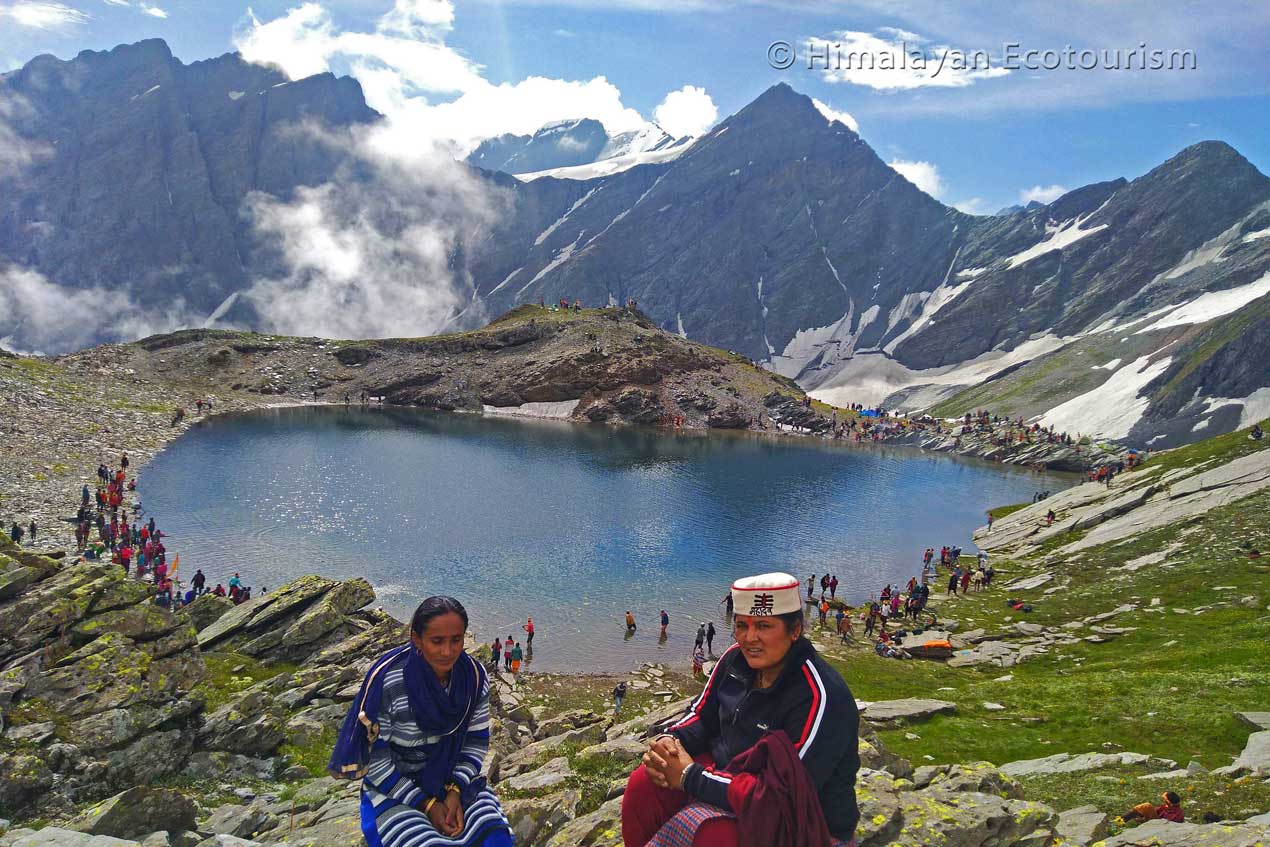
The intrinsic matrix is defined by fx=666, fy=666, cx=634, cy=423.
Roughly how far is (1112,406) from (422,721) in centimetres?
18546

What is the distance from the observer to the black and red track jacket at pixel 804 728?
5449 mm

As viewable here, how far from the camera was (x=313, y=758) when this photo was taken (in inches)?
626

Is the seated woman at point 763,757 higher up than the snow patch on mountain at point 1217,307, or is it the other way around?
the snow patch on mountain at point 1217,307

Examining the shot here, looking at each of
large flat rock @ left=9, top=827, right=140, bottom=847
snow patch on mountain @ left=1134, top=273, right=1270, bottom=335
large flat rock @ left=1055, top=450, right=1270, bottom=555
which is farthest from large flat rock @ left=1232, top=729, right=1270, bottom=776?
snow patch on mountain @ left=1134, top=273, right=1270, bottom=335

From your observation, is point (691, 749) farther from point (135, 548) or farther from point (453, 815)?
point (135, 548)

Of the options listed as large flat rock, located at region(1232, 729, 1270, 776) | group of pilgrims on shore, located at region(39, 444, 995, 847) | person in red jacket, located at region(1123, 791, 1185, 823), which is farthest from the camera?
large flat rock, located at region(1232, 729, 1270, 776)

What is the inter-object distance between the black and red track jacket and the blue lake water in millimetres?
31197

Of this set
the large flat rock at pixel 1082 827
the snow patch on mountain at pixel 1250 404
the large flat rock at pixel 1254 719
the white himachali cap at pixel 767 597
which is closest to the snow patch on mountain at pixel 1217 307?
the snow patch on mountain at pixel 1250 404

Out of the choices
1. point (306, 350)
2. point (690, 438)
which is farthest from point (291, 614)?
point (306, 350)

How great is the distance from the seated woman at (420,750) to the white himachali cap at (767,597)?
3094mm

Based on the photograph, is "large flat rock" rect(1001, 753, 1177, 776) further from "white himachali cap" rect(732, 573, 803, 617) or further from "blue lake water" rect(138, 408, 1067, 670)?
"blue lake water" rect(138, 408, 1067, 670)

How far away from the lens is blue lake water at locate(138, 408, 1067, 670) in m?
43.7

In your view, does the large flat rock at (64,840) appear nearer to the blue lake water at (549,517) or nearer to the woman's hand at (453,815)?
the woman's hand at (453,815)

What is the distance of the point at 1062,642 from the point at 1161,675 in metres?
10.3
